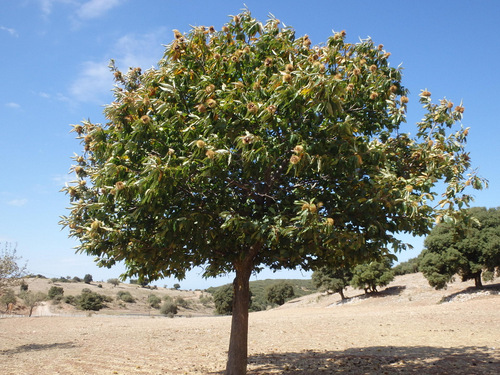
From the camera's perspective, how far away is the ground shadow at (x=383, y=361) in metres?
9.58

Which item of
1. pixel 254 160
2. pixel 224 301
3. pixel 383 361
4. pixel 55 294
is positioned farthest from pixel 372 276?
pixel 55 294

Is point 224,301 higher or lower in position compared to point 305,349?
lower

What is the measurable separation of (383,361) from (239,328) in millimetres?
5108

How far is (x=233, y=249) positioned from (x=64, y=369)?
7542mm

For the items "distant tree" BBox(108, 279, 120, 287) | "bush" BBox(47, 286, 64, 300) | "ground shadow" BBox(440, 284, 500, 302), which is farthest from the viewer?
"distant tree" BBox(108, 279, 120, 287)

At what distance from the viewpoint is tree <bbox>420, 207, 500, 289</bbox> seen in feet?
102

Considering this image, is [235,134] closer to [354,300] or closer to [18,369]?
[18,369]

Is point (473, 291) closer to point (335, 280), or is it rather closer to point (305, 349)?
point (335, 280)

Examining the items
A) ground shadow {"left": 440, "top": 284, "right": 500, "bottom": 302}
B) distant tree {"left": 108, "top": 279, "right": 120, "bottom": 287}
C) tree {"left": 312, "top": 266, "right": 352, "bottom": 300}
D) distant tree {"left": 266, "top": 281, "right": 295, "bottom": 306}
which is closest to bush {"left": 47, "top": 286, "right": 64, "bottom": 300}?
distant tree {"left": 266, "top": 281, "right": 295, "bottom": 306}

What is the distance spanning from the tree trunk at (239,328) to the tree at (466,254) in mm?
26628

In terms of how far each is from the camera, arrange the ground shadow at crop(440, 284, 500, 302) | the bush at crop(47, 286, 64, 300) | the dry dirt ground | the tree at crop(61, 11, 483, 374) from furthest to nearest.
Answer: the bush at crop(47, 286, 64, 300) → the ground shadow at crop(440, 284, 500, 302) → the dry dirt ground → the tree at crop(61, 11, 483, 374)

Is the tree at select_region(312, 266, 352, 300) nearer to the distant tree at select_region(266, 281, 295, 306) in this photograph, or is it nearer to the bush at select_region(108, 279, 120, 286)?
the distant tree at select_region(266, 281, 295, 306)

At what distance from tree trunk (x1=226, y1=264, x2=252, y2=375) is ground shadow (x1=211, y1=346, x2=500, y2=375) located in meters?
1.91

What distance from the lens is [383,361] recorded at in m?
11.0
